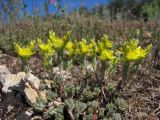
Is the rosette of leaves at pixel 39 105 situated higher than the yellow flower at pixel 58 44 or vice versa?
the yellow flower at pixel 58 44

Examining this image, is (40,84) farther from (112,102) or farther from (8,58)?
(8,58)

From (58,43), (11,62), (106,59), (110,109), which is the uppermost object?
(58,43)

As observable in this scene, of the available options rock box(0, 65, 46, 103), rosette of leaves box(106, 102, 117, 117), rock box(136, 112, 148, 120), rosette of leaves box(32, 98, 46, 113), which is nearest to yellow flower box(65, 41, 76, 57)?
rock box(0, 65, 46, 103)

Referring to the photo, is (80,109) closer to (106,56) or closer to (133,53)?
(106,56)

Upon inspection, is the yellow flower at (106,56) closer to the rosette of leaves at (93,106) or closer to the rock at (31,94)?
the rosette of leaves at (93,106)

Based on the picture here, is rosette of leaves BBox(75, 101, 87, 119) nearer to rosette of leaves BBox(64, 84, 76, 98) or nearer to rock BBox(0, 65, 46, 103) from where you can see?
rosette of leaves BBox(64, 84, 76, 98)

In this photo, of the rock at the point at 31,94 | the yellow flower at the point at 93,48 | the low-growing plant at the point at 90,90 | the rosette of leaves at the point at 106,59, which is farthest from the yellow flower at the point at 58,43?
the rock at the point at 31,94

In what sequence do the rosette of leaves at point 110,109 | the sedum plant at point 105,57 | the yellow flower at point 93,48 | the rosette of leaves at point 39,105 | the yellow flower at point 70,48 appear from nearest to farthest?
the rosette of leaves at point 110,109
the rosette of leaves at point 39,105
the sedum plant at point 105,57
the yellow flower at point 93,48
the yellow flower at point 70,48

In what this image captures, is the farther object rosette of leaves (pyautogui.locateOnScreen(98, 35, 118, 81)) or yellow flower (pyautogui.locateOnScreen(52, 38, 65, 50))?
yellow flower (pyautogui.locateOnScreen(52, 38, 65, 50))

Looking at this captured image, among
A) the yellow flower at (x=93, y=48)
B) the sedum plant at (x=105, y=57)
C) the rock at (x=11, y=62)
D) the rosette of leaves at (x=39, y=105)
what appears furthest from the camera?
the rock at (x=11, y=62)

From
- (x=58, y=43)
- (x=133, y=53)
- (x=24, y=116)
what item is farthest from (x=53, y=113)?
(x=133, y=53)

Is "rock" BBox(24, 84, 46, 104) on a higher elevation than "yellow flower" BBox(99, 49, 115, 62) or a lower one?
lower
